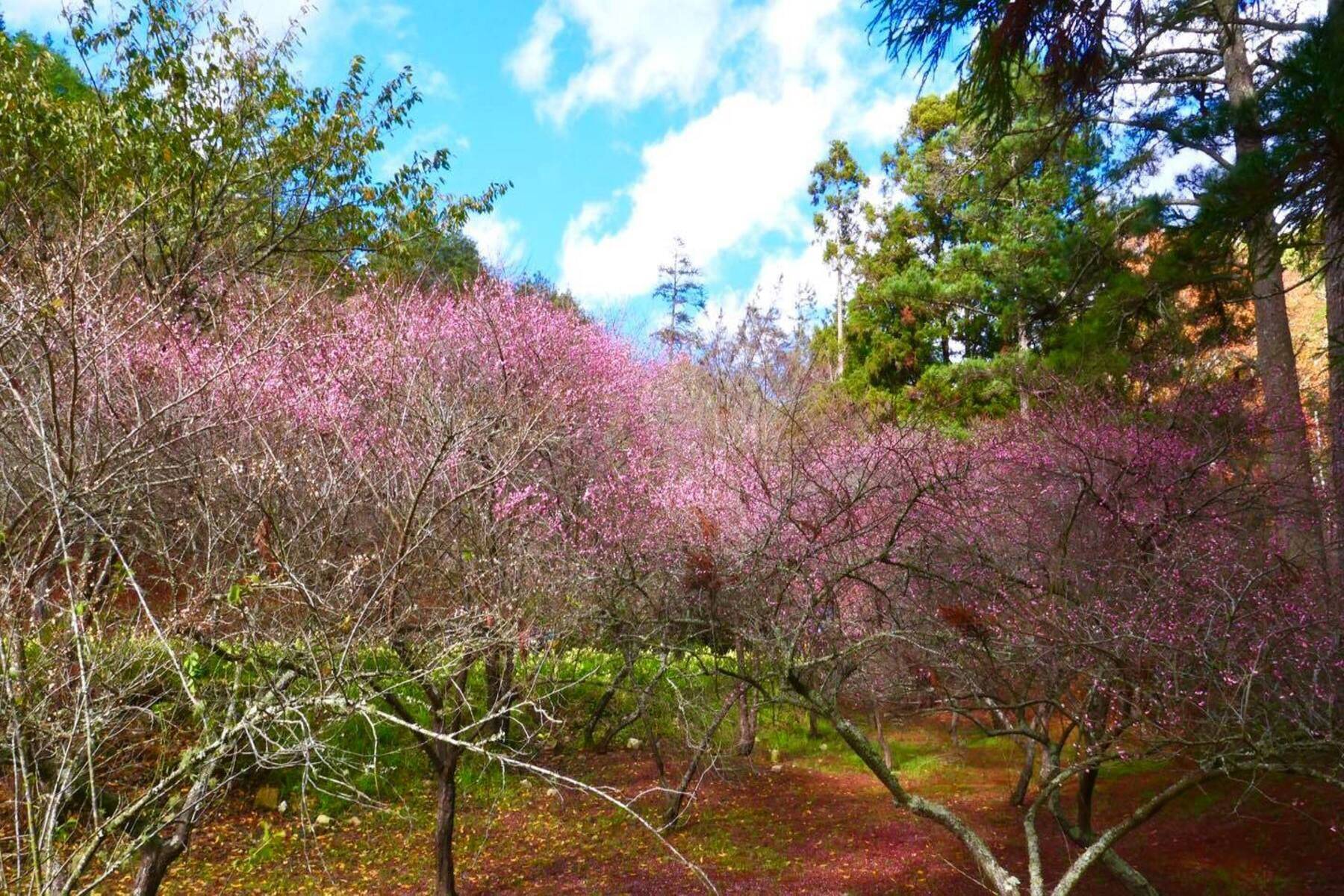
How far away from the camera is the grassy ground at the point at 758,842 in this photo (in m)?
5.59

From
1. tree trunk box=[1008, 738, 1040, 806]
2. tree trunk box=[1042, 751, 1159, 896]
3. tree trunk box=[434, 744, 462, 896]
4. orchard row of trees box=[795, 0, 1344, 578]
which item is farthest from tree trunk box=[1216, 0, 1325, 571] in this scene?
tree trunk box=[434, 744, 462, 896]

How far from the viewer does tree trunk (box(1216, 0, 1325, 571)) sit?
690cm

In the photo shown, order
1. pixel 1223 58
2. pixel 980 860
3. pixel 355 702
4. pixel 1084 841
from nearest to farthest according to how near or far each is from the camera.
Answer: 1. pixel 355 702
2. pixel 980 860
3. pixel 1084 841
4. pixel 1223 58

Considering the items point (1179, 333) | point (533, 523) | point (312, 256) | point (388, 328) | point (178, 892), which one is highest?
point (312, 256)

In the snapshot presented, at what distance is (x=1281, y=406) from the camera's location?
787cm

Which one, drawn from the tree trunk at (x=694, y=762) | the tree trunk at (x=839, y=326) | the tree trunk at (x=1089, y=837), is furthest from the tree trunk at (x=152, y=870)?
the tree trunk at (x=839, y=326)

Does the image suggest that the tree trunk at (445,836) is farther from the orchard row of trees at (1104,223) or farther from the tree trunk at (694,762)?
the orchard row of trees at (1104,223)

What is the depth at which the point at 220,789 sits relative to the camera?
115 inches

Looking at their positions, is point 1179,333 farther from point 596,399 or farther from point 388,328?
point 388,328

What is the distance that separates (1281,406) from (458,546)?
749 centimetres

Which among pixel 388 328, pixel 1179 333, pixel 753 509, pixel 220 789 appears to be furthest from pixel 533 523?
pixel 1179 333

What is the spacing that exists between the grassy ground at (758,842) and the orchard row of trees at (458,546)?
0.31 meters

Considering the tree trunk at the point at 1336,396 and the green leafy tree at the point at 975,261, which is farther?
the green leafy tree at the point at 975,261

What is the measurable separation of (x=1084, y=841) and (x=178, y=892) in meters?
5.71
